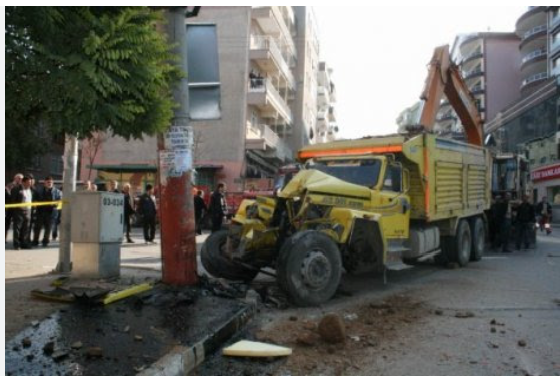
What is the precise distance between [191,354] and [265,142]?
93.8ft

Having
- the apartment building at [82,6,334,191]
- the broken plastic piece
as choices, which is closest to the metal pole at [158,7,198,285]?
the broken plastic piece

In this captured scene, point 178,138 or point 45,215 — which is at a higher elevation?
point 178,138

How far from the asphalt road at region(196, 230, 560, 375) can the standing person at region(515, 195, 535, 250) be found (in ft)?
19.5

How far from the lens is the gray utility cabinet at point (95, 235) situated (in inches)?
278

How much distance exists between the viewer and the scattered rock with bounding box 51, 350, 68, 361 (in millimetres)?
4129

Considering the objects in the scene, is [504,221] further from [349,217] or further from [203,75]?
[203,75]

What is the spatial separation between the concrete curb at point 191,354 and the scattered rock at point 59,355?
71 centimetres

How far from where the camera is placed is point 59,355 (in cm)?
416

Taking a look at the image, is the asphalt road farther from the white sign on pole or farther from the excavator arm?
the excavator arm

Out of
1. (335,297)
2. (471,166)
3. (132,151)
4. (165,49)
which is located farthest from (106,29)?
(132,151)


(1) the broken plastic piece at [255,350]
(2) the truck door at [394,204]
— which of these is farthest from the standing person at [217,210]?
(1) the broken plastic piece at [255,350]

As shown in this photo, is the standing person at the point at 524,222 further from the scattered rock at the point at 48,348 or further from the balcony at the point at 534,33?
the balcony at the point at 534,33

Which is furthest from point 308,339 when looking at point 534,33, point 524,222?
point 534,33

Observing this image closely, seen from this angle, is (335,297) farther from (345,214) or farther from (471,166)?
(471,166)
